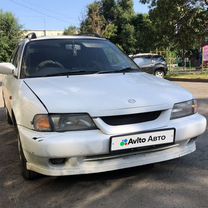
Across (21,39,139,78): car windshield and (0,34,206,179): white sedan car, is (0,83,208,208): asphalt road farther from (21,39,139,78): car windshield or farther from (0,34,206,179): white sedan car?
(21,39,139,78): car windshield

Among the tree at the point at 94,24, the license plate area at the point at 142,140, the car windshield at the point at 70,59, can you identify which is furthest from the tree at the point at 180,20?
the license plate area at the point at 142,140

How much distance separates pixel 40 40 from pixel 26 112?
191cm

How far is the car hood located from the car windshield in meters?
0.29

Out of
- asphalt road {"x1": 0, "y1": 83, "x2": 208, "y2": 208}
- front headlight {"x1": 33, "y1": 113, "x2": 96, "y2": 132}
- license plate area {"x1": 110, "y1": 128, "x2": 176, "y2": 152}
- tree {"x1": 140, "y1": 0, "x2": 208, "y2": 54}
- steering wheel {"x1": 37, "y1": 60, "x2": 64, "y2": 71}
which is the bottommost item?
asphalt road {"x1": 0, "y1": 83, "x2": 208, "y2": 208}

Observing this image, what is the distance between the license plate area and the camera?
380 centimetres

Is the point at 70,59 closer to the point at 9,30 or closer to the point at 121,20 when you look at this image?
the point at 121,20

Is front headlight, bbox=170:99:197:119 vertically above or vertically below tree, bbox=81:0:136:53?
below

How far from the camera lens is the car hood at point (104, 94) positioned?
3871 mm

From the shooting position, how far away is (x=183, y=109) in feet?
14.0

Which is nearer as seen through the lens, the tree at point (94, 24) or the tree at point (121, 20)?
the tree at point (94, 24)

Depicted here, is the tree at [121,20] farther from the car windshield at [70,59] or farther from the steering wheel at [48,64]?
the steering wheel at [48,64]

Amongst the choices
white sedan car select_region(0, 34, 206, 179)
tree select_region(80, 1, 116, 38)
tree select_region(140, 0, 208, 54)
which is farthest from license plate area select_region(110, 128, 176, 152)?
tree select_region(80, 1, 116, 38)

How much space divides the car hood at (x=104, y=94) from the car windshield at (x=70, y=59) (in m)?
0.29

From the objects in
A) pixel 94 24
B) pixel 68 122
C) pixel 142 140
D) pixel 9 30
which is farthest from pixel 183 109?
pixel 9 30
